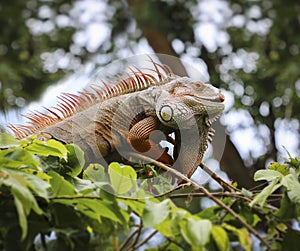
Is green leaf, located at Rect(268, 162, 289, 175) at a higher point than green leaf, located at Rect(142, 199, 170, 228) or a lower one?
lower

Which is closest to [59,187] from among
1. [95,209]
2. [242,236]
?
[95,209]

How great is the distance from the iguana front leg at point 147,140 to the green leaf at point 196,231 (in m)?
0.40

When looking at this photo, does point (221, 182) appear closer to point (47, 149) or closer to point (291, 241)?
point (291, 241)

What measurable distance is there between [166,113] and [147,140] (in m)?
0.07

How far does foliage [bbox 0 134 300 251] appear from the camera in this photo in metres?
0.92

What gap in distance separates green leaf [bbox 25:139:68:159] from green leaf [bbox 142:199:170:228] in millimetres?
200

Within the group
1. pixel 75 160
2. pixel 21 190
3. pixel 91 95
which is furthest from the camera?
pixel 91 95

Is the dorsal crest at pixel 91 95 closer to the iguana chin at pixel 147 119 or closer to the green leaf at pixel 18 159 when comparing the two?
the iguana chin at pixel 147 119

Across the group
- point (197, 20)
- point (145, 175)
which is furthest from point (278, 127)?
point (145, 175)

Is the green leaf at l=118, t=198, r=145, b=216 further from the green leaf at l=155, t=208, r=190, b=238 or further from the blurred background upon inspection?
the blurred background

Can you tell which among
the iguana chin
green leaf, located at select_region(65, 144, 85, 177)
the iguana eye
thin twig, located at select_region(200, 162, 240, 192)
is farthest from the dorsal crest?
green leaf, located at select_region(65, 144, 85, 177)

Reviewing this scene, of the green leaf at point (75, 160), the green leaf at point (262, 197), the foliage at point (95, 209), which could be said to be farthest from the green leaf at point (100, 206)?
the green leaf at point (262, 197)

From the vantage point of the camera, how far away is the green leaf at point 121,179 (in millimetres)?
1006

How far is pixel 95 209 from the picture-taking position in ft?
3.26
